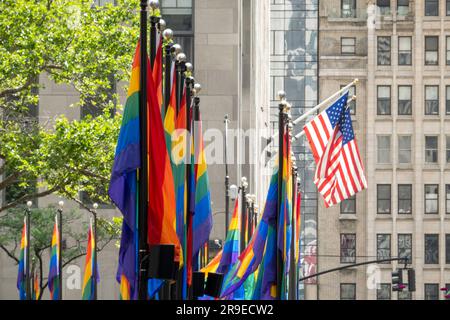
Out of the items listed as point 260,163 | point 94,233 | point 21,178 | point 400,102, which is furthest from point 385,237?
point 21,178

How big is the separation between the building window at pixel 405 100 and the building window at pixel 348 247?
11090 mm

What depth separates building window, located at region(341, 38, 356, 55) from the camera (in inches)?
4301

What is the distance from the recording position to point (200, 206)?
997 inches

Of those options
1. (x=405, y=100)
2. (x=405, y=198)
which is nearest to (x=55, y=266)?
(x=405, y=198)

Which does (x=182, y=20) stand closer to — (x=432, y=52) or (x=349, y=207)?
(x=349, y=207)

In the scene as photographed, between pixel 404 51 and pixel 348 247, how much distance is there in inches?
663

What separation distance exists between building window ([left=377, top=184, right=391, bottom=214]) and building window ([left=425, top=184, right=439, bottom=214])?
3.02 m

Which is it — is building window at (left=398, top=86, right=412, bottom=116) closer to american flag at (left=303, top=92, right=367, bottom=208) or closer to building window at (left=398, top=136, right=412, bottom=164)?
building window at (left=398, top=136, right=412, bottom=164)

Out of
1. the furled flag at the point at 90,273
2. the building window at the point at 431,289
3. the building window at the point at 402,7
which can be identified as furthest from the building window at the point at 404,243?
the furled flag at the point at 90,273

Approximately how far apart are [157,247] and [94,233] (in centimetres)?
3027

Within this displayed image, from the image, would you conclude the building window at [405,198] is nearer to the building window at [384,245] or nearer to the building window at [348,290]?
the building window at [384,245]

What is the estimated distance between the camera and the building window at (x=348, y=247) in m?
105

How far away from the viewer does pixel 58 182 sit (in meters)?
37.7

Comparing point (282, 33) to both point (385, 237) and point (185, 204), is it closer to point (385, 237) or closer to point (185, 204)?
point (385, 237)
